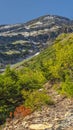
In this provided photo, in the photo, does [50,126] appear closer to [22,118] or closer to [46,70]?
[22,118]

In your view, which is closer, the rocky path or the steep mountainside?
the rocky path

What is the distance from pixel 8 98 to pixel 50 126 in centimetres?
3057

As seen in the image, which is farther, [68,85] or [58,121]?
[68,85]

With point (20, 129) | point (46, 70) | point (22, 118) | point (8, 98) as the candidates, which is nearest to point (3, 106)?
point (8, 98)

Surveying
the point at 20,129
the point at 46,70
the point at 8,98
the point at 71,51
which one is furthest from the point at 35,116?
the point at 46,70

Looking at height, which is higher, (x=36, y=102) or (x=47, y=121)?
(x=47, y=121)

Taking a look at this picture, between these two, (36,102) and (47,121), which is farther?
(36,102)

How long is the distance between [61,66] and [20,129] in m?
47.4

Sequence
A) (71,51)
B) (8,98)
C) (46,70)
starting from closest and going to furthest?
(8,98), (71,51), (46,70)

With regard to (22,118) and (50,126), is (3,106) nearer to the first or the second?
(22,118)

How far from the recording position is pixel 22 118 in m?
39.1

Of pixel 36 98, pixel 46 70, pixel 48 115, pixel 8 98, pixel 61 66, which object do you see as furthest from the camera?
pixel 46 70

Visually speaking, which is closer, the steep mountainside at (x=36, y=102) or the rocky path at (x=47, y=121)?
the rocky path at (x=47, y=121)

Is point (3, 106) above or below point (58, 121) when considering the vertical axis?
below
